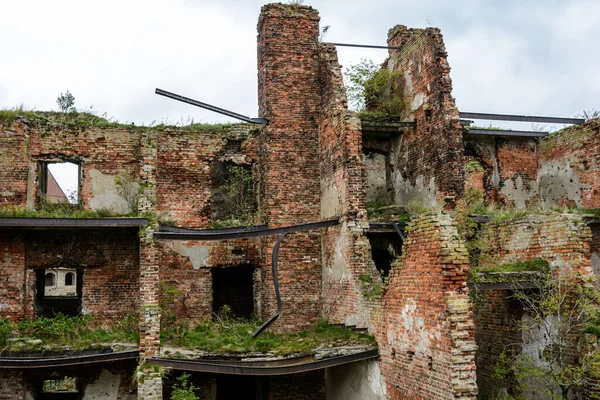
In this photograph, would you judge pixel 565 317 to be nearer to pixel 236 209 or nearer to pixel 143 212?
pixel 236 209

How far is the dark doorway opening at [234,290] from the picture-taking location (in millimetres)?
15070

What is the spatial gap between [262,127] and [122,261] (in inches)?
177

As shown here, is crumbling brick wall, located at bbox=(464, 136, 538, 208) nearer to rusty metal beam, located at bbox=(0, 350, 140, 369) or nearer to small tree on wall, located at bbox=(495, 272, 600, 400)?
small tree on wall, located at bbox=(495, 272, 600, 400)

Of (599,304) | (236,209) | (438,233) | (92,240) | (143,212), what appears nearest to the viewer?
(438,233)

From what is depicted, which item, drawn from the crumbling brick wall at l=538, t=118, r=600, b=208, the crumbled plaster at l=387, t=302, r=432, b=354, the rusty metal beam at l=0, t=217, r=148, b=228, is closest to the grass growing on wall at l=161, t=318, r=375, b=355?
the crumbled plaster at l=387, t=302, r=432, b=354

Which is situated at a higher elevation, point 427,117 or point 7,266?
point 427,117

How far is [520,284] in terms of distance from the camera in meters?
10.5

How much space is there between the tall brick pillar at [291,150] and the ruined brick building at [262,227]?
34mm

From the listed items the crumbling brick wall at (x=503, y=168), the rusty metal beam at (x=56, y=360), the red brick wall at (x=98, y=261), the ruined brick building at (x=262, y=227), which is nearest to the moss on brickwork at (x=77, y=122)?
the ruined brick building at (x=262, y=227)

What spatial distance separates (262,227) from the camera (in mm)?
12984

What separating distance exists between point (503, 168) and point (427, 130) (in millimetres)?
4631

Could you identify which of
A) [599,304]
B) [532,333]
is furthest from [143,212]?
[599,304]

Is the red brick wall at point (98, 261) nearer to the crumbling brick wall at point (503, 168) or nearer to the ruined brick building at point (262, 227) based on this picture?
the ruined brick building at point (262, 227)

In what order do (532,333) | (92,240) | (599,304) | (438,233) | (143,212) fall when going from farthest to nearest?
(92,240), (143,212), (532,333), (599,304), (438,233)
